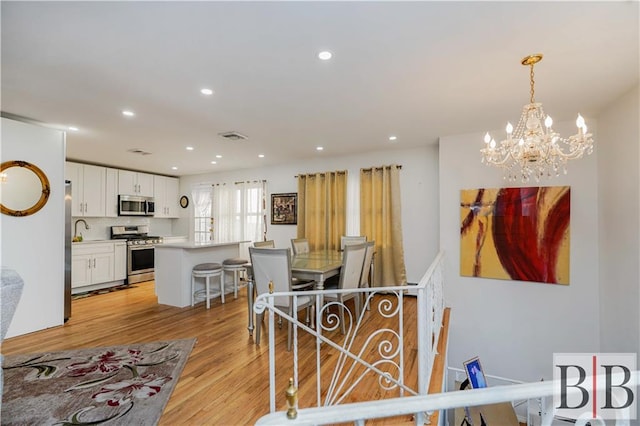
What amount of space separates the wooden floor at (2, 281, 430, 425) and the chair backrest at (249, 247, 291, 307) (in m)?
0.62

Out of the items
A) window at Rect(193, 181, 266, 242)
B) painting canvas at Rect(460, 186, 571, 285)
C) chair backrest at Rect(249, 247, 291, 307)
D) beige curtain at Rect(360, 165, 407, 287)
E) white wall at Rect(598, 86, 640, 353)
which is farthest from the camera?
window at Rect(193, 181, 266, 242)

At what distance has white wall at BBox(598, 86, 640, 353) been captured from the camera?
265 cm

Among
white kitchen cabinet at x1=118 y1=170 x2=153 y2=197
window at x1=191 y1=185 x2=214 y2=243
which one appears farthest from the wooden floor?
white kitchen cabinet at x1=118 y1=170 x2=153 y2=197

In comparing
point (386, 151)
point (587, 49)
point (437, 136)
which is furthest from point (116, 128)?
point (587, 49)

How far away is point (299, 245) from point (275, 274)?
202 cm

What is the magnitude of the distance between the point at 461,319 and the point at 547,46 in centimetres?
333

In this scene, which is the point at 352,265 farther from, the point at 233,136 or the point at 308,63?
the point at 233,136

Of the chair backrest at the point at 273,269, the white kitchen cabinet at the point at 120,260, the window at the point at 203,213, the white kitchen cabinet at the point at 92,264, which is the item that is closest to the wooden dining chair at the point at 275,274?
the chair backrest at the point at 273,269

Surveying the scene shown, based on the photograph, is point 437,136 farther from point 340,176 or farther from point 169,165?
point 169,165

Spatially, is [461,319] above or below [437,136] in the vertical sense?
below

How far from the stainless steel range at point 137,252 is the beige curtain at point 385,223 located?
4.69 meters

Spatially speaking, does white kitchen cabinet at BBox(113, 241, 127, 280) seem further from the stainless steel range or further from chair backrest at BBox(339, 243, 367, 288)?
chair backrest at BBox(339, 243, 367, 288)

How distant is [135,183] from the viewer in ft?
21.2

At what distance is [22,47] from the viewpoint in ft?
6.48
